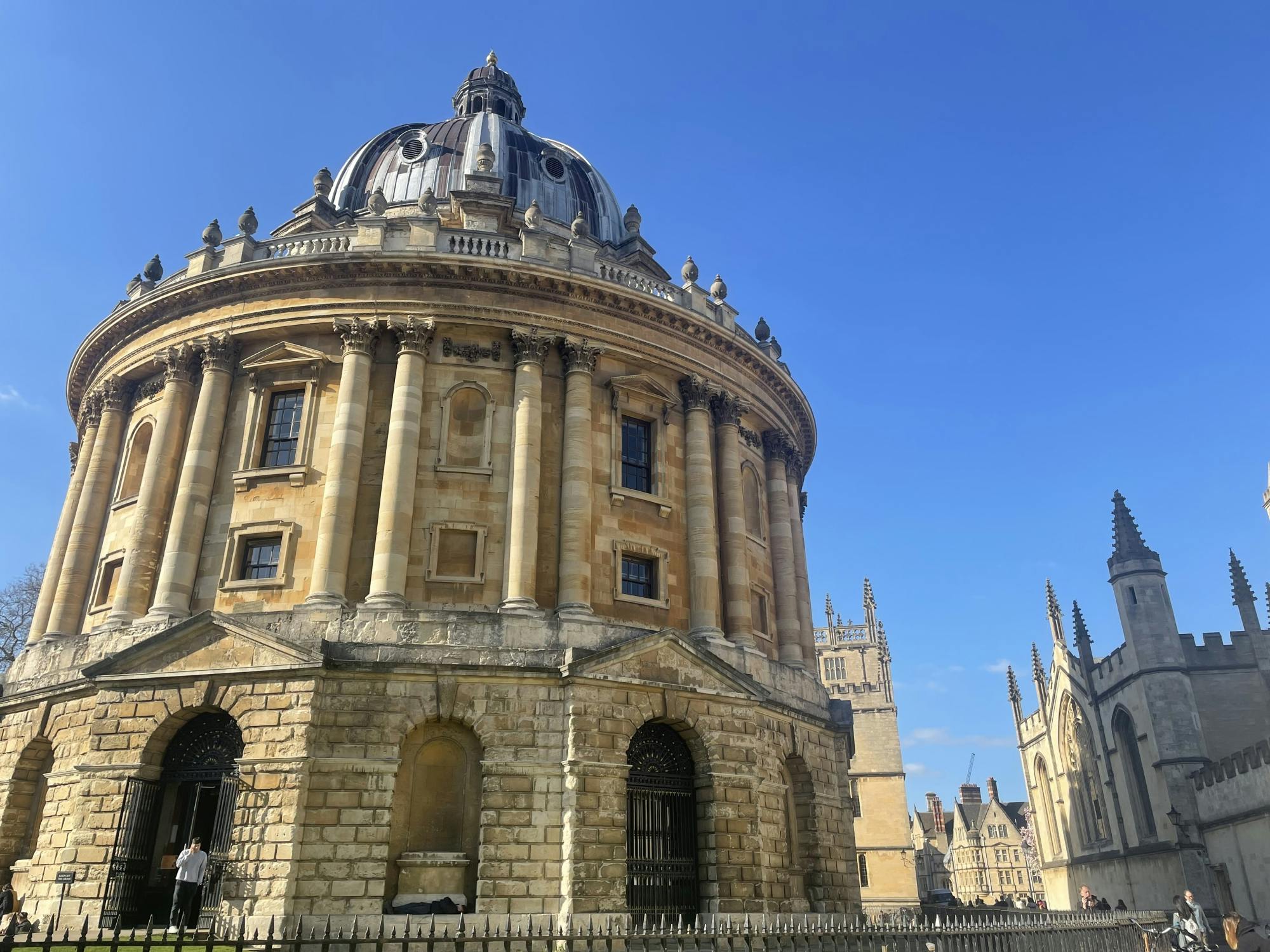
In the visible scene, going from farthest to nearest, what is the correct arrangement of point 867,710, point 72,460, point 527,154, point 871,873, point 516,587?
point 867,710 → point 871,873 → point 527,154 → point 72,460 → point 516,587

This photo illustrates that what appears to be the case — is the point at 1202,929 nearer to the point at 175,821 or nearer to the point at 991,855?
the point at 175,821

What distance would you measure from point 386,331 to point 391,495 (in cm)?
489

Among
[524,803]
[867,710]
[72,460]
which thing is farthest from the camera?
[867,710]

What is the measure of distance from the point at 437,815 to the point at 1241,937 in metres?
15.8

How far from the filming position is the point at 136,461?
88.9 ft

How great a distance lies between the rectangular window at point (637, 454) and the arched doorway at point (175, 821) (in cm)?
1173

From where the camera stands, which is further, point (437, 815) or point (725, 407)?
point (725, 407)

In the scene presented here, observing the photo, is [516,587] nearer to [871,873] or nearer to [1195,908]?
[1195,908]

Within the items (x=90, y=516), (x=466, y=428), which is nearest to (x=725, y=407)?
(x=466, y=428)

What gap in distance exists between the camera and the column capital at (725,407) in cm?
2836

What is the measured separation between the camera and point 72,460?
3238cm

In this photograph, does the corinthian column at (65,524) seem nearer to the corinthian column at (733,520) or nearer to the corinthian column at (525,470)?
the corinthian column at (525,470)

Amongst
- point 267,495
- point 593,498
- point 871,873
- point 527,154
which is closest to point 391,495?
point 267,495

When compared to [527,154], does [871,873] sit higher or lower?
lower
